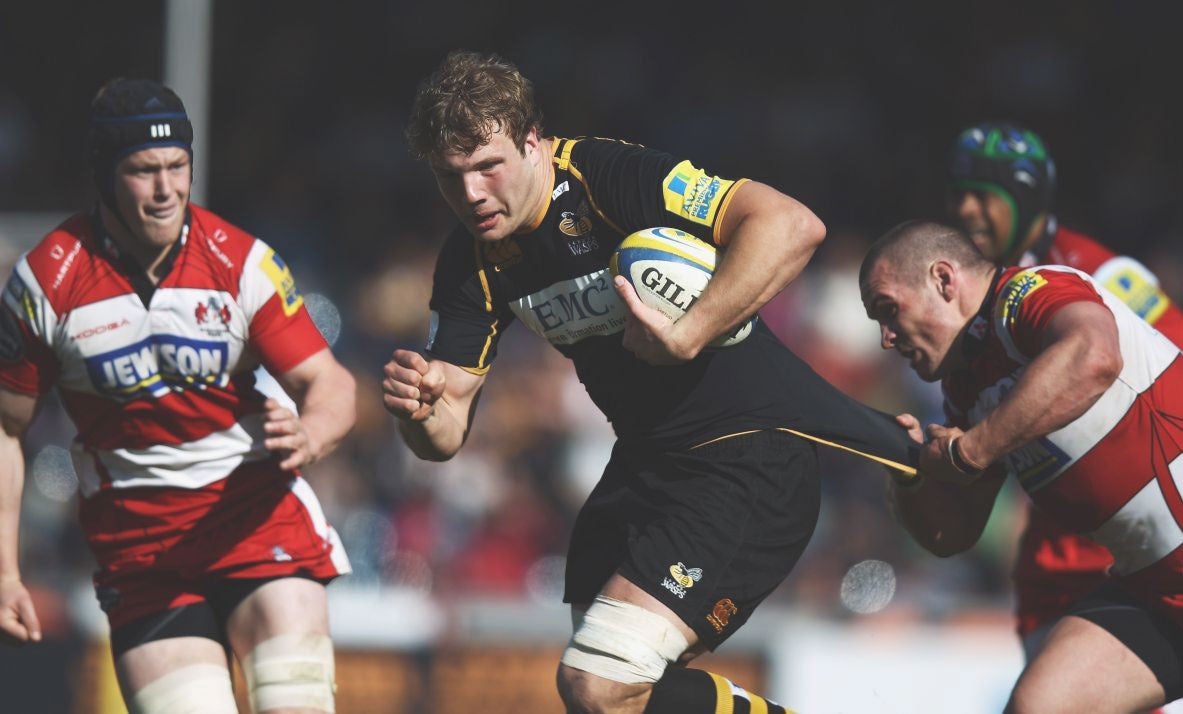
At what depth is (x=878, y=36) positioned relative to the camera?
14117 mm

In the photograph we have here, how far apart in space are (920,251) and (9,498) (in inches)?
120

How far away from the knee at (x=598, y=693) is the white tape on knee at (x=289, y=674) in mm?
854

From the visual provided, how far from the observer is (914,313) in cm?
463

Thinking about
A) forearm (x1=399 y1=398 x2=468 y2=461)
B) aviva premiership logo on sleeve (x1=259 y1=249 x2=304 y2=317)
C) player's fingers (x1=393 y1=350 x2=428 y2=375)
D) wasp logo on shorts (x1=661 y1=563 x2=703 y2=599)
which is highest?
player's fingers (x1=393 y1=350 x2=428 y2=375)

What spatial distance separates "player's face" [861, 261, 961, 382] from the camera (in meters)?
4.63

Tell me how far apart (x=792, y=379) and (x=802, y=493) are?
0.36m

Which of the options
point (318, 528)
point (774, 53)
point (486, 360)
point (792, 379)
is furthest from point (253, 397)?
point (774, 53)

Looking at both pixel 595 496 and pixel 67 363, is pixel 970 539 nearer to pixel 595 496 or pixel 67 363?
pixel 595 496

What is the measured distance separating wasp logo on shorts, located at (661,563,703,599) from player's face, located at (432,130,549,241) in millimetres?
1155

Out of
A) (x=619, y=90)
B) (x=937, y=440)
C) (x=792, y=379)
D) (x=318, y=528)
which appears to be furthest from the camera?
(x=619, y=90)

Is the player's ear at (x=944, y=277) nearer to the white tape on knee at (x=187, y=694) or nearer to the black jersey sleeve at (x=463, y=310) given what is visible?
the black jersey sleeve at (x=463, y=310)

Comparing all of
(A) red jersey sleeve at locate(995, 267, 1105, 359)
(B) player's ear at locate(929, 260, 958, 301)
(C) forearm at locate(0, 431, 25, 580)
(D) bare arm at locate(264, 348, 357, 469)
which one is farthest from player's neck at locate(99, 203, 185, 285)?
(A) red jersey sleeve at locate(995, 267, 1105, 359)

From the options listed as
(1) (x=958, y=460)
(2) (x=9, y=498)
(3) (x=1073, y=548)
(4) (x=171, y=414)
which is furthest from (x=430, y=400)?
(3) (x=1073, y=548)

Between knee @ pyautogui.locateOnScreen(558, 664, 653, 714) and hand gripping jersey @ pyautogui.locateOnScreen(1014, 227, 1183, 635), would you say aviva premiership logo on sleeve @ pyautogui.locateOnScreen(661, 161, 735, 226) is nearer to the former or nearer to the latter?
knee @ pyautogui.locateOnScreen(558, 664, 653, 714)
